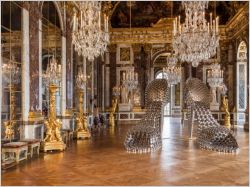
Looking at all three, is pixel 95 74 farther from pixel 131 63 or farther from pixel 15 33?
pixel 15 33

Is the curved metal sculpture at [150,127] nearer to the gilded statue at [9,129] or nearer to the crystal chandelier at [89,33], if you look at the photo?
the crystal chandelier at [89,33]

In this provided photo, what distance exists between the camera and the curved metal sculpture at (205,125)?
855cm

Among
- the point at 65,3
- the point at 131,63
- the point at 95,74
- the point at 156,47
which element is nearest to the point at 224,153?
the point at 65,3

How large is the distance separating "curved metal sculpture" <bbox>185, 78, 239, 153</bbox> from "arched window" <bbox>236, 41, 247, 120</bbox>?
854 cm

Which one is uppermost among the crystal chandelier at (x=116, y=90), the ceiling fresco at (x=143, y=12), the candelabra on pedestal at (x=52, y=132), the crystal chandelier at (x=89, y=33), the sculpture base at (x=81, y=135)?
the ceiling fresco at (x=143, y=12)

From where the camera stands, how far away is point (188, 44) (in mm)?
8211

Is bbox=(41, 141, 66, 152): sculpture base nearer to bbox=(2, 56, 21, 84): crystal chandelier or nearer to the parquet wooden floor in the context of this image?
the parquet wooden floor

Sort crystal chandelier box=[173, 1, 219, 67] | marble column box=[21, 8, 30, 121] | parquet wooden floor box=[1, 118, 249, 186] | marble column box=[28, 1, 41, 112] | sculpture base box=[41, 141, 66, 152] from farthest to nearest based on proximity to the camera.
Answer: marble column box=[28, 1, 41, 112], marble column box=[21, 8, 30, 121], sculpture base box=[41, 141, 66, 152], crystal chandelier box=[173, 1, 219, 67], parquet wooden floor box=[1, 118, 249, 186]

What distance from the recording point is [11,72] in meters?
8.21

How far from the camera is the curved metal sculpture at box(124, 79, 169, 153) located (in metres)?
8.59

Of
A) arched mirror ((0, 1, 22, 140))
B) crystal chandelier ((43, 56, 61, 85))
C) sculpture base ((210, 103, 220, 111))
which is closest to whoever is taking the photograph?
arched mirror ((0, 1, 22, 140))

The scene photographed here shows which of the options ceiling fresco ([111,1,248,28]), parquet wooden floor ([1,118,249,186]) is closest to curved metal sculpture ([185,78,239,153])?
parquet wooden floor ([1,118,249,186])

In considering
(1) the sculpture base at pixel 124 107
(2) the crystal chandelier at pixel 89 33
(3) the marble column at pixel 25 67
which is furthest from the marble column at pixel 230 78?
(2) the crystal chandelier at pixel 89 33

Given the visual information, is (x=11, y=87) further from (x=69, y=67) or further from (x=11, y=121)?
(x=69, y=67)
